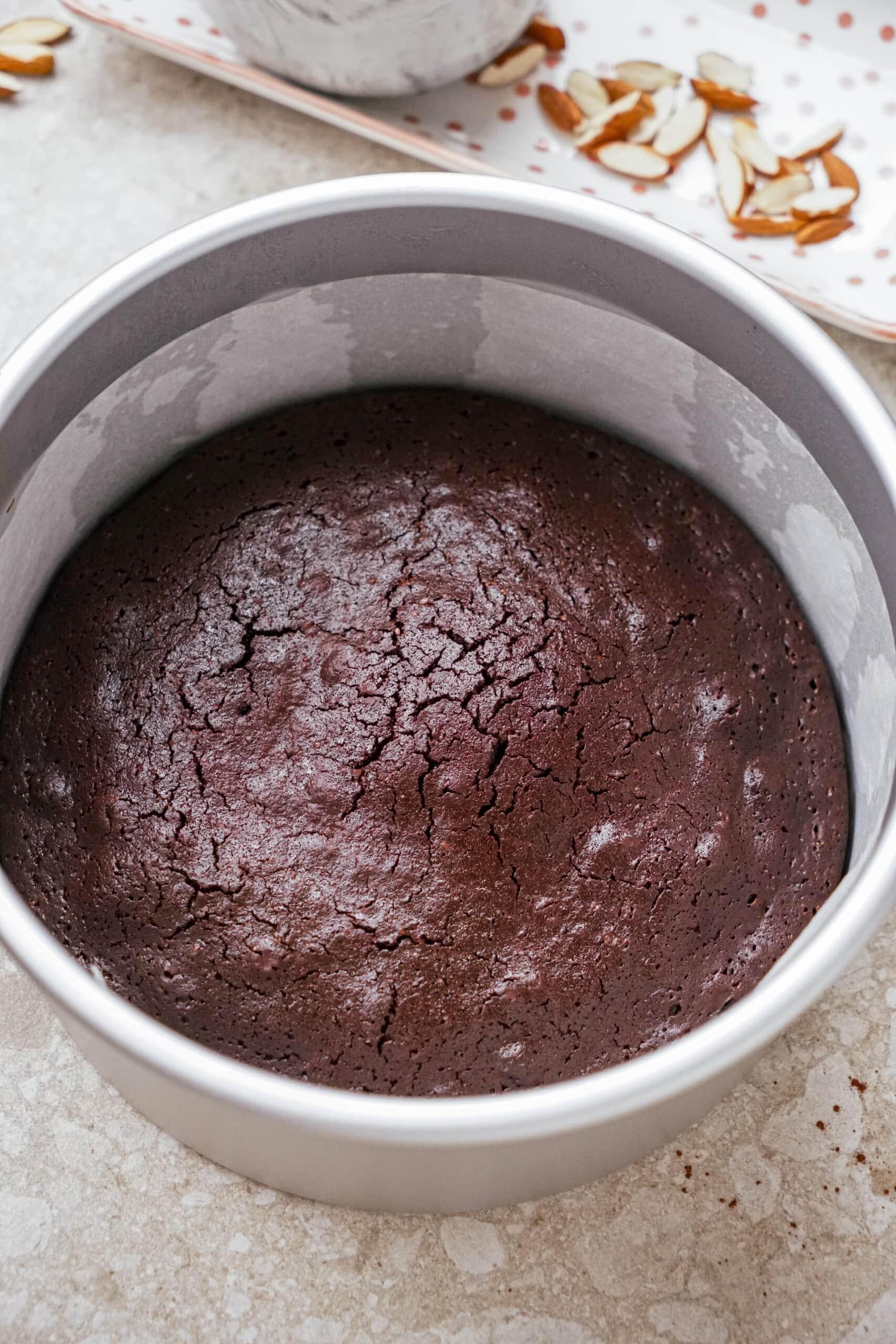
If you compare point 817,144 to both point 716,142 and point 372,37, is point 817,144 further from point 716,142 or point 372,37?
point 372,37

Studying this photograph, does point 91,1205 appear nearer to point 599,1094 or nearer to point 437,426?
point 599,1094

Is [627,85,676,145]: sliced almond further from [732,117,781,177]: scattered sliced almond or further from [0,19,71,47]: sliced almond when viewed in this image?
[0,19,71,47]: sliced almond

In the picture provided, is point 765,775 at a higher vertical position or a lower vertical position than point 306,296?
lower

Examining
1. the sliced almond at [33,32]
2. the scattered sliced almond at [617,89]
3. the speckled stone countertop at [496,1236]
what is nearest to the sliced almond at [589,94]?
the scattered sliced almond at [617,89]

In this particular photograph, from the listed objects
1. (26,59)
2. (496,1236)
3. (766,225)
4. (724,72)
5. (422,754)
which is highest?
(724,72)

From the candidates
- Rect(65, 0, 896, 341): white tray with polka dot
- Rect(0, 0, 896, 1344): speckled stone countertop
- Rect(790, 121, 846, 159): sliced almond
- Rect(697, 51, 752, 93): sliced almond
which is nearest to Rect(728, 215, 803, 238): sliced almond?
Rect(65, 0, 896, 341): white tray with polka dot

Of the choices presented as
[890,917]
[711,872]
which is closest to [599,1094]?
[711,872]

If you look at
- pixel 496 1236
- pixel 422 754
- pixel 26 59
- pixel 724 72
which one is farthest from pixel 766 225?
pixel 496 1236
